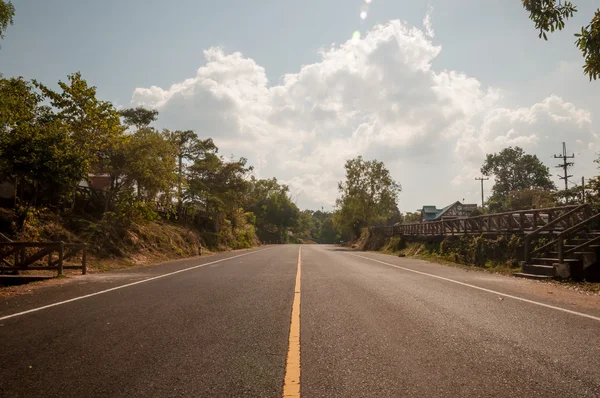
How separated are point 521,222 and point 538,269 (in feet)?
13.3

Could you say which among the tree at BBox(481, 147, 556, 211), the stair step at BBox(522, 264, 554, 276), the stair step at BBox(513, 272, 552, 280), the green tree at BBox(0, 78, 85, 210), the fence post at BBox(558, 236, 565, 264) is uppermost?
the tree at BBox(481, 147, 556, 211)

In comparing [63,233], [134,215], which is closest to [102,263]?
[63,233]

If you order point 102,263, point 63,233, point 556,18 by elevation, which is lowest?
point 102,263

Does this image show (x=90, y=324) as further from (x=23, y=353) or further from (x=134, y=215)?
(x=134, y=215)

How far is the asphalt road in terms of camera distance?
3.25 m

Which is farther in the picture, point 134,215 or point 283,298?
point 134,215

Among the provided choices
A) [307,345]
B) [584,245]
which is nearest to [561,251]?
[584,245]

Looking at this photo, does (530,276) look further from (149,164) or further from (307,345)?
(149,164)

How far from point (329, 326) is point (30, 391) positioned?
3.46 metres

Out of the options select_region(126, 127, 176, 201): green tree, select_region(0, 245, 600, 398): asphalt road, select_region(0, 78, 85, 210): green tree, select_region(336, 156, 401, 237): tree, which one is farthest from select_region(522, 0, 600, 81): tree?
select_region(336, 156, 401, 237): tree

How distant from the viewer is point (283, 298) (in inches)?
307

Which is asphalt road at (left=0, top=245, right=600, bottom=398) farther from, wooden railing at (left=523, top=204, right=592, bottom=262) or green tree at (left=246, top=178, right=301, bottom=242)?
green tree at (left=246, top=178, right=301, bottom=242)

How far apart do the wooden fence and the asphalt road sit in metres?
5.83

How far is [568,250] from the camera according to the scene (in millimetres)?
11641
